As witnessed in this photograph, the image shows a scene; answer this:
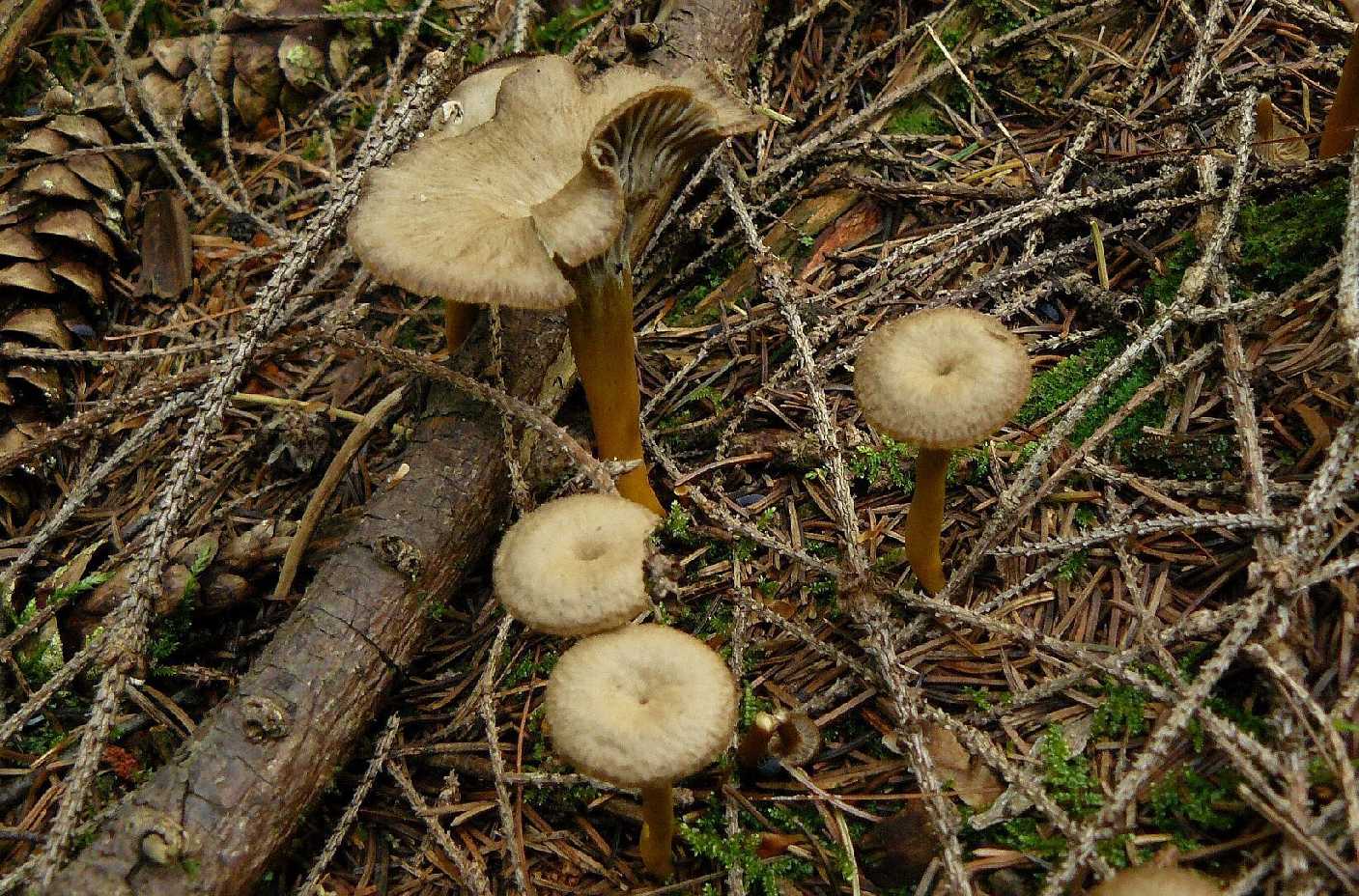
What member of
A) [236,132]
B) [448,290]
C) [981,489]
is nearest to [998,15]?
[981,489]

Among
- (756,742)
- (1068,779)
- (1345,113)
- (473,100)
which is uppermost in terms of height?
(1345,113)

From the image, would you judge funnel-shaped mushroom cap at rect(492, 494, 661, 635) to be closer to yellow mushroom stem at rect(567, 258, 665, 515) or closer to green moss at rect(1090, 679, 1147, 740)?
yellow mushroom stem at rect(567, 258, 665, 515)

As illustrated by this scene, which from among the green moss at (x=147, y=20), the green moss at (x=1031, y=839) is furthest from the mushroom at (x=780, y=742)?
the green moss at (x=147, y=20)

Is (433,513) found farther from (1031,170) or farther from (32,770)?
(1031,170)

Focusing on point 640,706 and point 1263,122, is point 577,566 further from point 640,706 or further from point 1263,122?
point 1263,122

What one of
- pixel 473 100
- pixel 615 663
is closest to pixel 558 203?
Result: pixel 473 100

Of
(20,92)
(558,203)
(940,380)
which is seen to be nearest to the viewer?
(940,380)

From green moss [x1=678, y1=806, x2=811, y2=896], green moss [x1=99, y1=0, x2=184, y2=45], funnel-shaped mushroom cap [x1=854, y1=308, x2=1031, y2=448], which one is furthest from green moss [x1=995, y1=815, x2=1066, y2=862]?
green moss [x1=99, y1=0, x2=184, y2=45]

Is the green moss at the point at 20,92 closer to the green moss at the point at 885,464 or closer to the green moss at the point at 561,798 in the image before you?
the green moss at the point at 561,798
